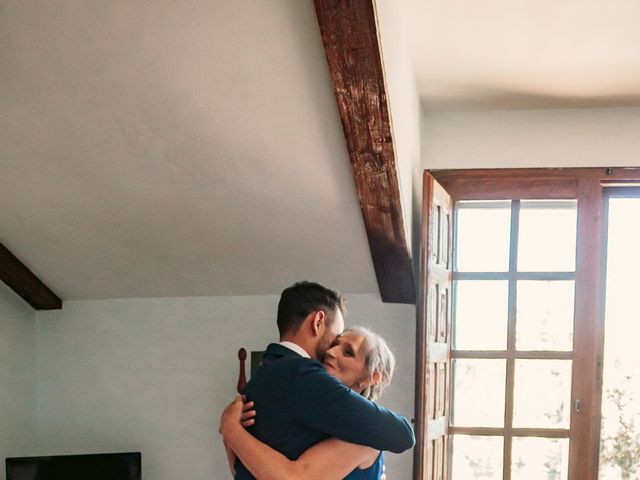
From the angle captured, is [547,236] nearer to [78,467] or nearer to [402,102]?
[402,102]

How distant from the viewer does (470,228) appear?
5246 mm

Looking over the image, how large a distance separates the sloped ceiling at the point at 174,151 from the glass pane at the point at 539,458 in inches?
48.9

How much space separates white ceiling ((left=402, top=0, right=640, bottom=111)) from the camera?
3.82m

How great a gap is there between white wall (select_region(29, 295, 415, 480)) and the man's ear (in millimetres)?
2715

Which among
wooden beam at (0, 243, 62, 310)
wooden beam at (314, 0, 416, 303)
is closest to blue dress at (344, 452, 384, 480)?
wooden beam at (314, 0, 416, 303)

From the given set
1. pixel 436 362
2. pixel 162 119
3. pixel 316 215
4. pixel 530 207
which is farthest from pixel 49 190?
pixel 530 207

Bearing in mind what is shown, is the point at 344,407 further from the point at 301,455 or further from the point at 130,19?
the point at 130,19

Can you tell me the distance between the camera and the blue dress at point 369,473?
2195 mm

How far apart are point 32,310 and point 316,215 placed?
2058 millimetres

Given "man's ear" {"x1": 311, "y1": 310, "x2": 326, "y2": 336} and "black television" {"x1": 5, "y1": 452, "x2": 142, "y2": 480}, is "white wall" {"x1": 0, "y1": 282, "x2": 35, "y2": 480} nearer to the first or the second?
"black television" {"x1": 5, "y1": 452, "x2": 142, "y2": 480}

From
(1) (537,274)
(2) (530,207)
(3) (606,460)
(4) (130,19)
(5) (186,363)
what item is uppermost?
(4) (130,19)

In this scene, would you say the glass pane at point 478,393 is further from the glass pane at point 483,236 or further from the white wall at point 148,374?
the white wall at point 148,374

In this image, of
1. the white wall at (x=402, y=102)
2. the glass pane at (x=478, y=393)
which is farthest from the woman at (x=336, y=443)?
the glass pane at (x=478, y=393)

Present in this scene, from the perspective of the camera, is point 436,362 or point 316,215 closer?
point 316,215
